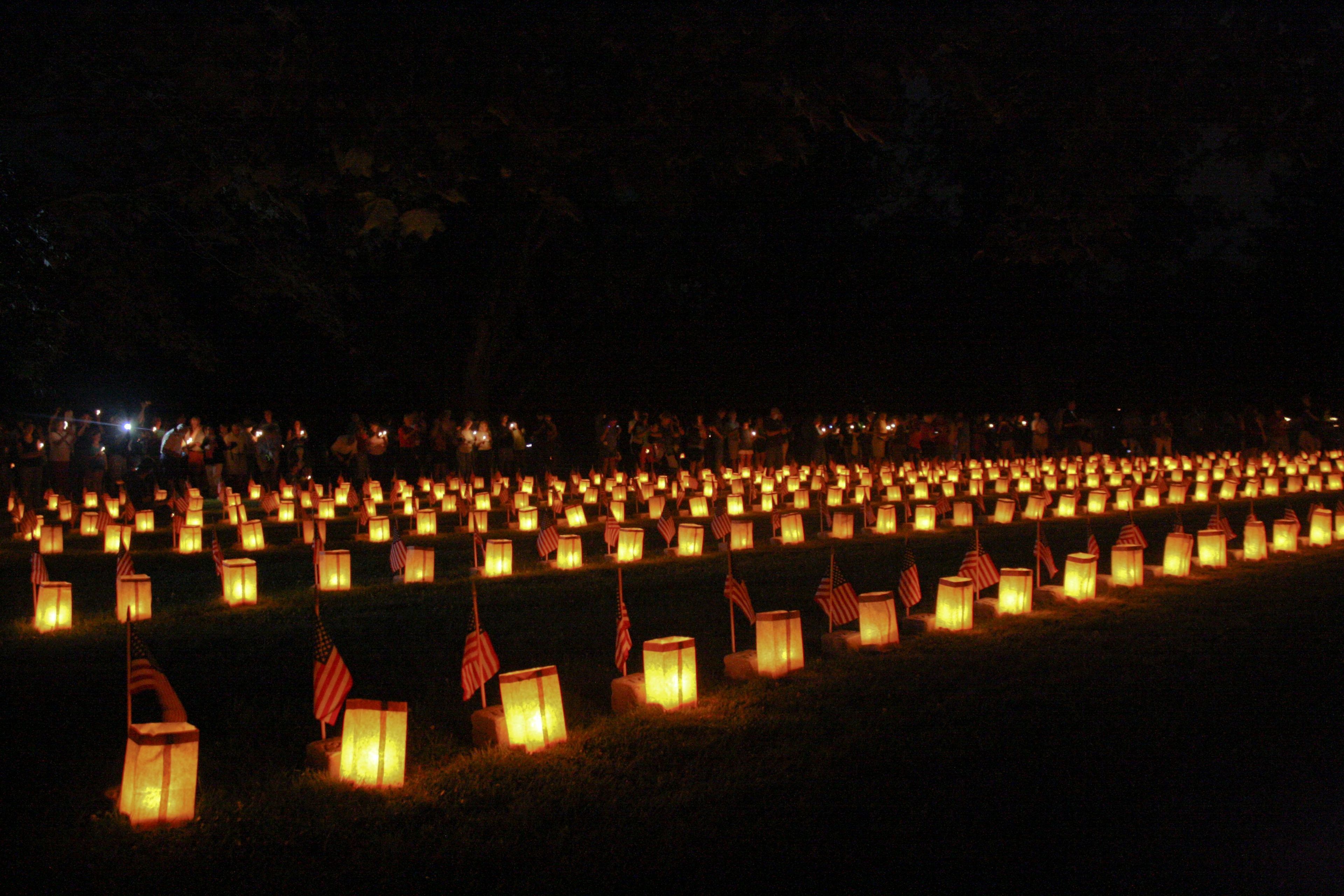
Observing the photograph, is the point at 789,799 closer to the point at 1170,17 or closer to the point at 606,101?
the point at 606,101

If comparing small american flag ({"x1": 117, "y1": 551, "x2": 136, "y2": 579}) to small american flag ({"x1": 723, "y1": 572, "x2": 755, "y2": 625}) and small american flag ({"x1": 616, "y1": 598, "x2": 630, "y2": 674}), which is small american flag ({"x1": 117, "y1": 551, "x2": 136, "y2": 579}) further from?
small american flag ({"x1": 723, "y1": 572, "x2": 755, "y2": 625})

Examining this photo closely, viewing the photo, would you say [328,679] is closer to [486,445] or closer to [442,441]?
[486,445]

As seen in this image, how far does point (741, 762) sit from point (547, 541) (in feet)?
22.2

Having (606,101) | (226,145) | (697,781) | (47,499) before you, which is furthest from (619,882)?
(47,499)

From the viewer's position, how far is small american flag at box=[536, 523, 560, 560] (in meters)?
11.7

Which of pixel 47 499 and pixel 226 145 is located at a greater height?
pixel 226 145

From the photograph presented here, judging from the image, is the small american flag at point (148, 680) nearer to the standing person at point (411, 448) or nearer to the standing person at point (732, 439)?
the standing person at point (411, 448)

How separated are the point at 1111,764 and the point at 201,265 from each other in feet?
73.4

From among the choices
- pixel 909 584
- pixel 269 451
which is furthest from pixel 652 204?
pixel 269 451

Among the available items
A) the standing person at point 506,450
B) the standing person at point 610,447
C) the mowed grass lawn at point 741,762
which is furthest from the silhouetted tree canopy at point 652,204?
the standing person at point 610,447

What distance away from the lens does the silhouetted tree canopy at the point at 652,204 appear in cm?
482

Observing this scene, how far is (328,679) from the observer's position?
5.43 meters

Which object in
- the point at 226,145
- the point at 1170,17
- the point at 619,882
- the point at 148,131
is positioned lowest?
the point at 619,882

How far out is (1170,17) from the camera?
17.4 feet
